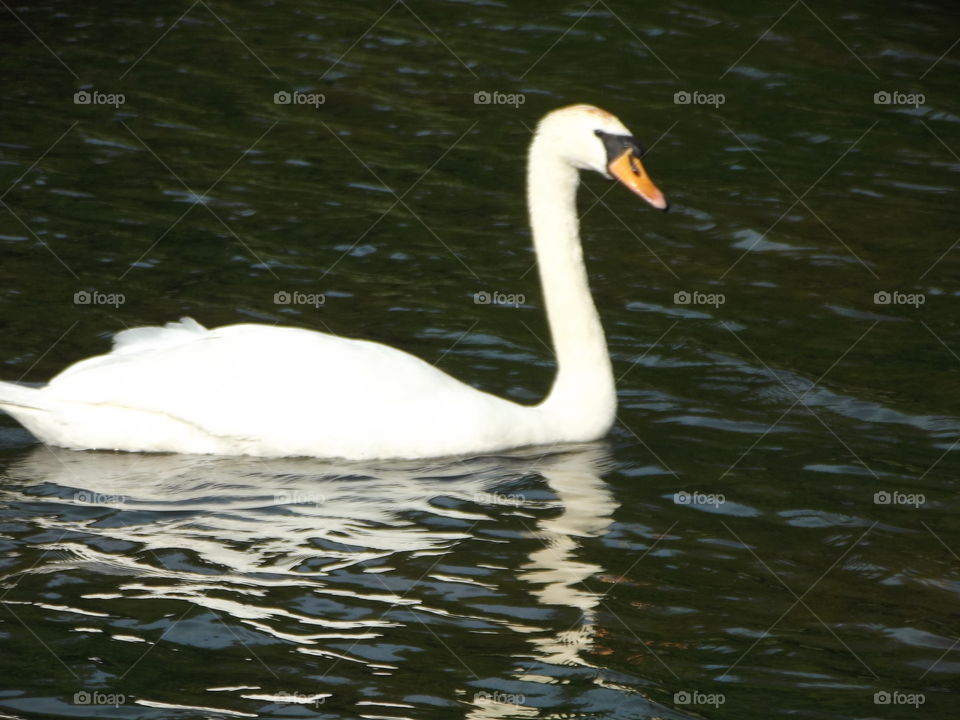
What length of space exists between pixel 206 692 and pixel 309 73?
31.6ft

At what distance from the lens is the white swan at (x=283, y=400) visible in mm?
7746

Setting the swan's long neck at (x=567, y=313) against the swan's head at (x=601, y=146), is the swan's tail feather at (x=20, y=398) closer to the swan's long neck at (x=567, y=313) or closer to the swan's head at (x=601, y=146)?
the swan's long neck at (x=567, y=313)

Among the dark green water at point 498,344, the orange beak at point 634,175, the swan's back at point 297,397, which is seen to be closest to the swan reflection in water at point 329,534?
the dark green water at point 498,344

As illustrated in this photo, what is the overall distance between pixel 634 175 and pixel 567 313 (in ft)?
2.80

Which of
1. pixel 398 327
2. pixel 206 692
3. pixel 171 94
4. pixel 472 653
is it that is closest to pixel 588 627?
pixel 472 653

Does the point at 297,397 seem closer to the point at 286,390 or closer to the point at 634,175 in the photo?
the point at 286,390

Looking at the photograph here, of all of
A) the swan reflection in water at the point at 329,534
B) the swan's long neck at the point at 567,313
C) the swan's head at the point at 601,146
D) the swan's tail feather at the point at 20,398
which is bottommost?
the swan reflection in water at the point at 329,534

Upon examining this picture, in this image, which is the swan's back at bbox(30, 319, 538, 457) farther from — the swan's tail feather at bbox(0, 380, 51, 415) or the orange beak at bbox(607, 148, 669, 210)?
the orange beak at bbox(607, 148, 669, 210)

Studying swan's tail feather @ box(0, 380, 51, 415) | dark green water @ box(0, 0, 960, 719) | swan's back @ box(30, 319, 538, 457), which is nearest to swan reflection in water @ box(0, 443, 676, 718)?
dark green water @ box(0, 0, 960, 719)

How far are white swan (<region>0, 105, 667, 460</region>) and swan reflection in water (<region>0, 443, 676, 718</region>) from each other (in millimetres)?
103

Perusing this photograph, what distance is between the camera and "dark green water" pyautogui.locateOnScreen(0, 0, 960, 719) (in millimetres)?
6016

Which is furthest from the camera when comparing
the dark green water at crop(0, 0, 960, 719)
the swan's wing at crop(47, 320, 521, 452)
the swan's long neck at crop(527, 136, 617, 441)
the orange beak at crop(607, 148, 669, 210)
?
the swan's long neck at crop(527, 136, 617, 441)

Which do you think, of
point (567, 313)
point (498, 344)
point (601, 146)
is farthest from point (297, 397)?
point (498, 344)

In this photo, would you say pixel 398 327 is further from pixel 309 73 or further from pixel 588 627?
pixel 309 73
